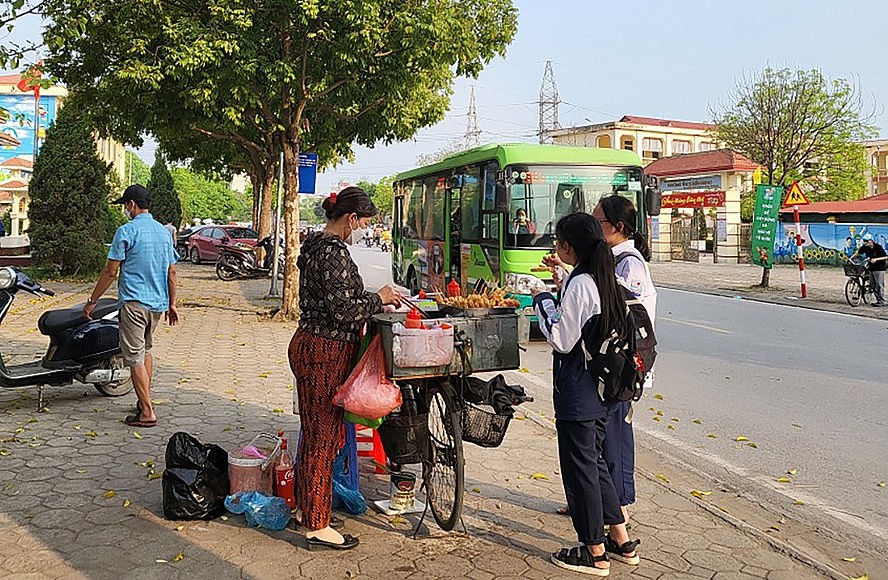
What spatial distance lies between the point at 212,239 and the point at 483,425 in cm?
3147

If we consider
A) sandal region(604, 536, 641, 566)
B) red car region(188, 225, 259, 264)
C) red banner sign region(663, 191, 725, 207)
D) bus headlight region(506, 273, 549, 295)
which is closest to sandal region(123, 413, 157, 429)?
sandal region(604, 536, 641, 566)

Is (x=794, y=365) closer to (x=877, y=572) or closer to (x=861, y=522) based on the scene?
(x=861, y=522)

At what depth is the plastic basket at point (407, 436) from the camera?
476 centimetres

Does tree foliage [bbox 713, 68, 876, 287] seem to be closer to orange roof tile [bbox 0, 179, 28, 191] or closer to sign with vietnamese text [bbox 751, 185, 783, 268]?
sign with vietnamese text [bbox 751, 185, 783, 268]

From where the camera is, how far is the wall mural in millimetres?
30500

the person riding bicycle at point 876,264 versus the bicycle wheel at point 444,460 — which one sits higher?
the person riding bicycle at point 876,264

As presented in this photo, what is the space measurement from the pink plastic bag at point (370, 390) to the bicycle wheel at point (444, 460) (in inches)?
15.6

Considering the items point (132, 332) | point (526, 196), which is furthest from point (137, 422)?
point (526, 196)

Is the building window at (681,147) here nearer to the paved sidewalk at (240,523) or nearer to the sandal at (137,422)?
the paved sidewalk at (240,523)

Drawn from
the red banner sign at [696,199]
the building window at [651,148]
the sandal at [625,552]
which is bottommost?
the sandal at [625,552]

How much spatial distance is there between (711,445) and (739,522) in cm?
214

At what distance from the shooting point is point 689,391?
9180 millimetres

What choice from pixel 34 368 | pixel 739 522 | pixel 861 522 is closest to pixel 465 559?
pixel 739 522

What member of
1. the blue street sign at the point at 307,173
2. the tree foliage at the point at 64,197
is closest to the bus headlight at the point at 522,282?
the blue street sign at the point at 307,173
